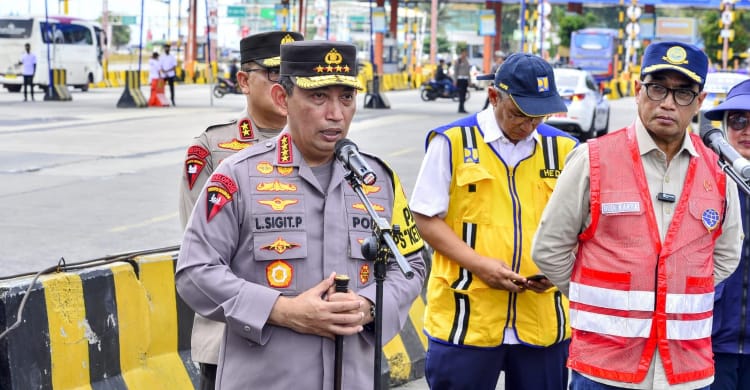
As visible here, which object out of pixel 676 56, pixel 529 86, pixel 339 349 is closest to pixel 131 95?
pixel 529 86

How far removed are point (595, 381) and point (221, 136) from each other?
5.63 ft

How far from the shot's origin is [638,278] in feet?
12.0

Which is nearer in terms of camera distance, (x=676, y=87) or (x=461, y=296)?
(x=676, y=87)

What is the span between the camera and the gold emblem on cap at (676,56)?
3.71 metres

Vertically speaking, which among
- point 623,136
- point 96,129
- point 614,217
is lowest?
point 96,129

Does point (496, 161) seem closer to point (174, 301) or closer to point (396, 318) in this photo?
point (396, 318)

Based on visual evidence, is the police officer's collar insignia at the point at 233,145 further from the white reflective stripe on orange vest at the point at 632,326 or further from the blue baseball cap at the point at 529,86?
the white reflective stripe on orange vest at the point at 632,326

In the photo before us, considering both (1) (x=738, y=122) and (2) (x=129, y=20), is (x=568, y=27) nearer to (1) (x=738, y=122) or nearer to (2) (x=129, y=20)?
(2) (x=129, y=20)

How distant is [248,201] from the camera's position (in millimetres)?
3262

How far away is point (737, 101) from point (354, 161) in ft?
6.74

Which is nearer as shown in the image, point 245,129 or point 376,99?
point 245,129

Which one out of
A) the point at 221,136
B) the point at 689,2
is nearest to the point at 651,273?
the point at 221,136

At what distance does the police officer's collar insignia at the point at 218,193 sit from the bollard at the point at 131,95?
30.3 m

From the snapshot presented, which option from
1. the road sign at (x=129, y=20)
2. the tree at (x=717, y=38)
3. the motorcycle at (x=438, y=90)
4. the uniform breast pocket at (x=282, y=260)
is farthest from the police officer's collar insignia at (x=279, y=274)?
the road sign at (x=129, y=20)
